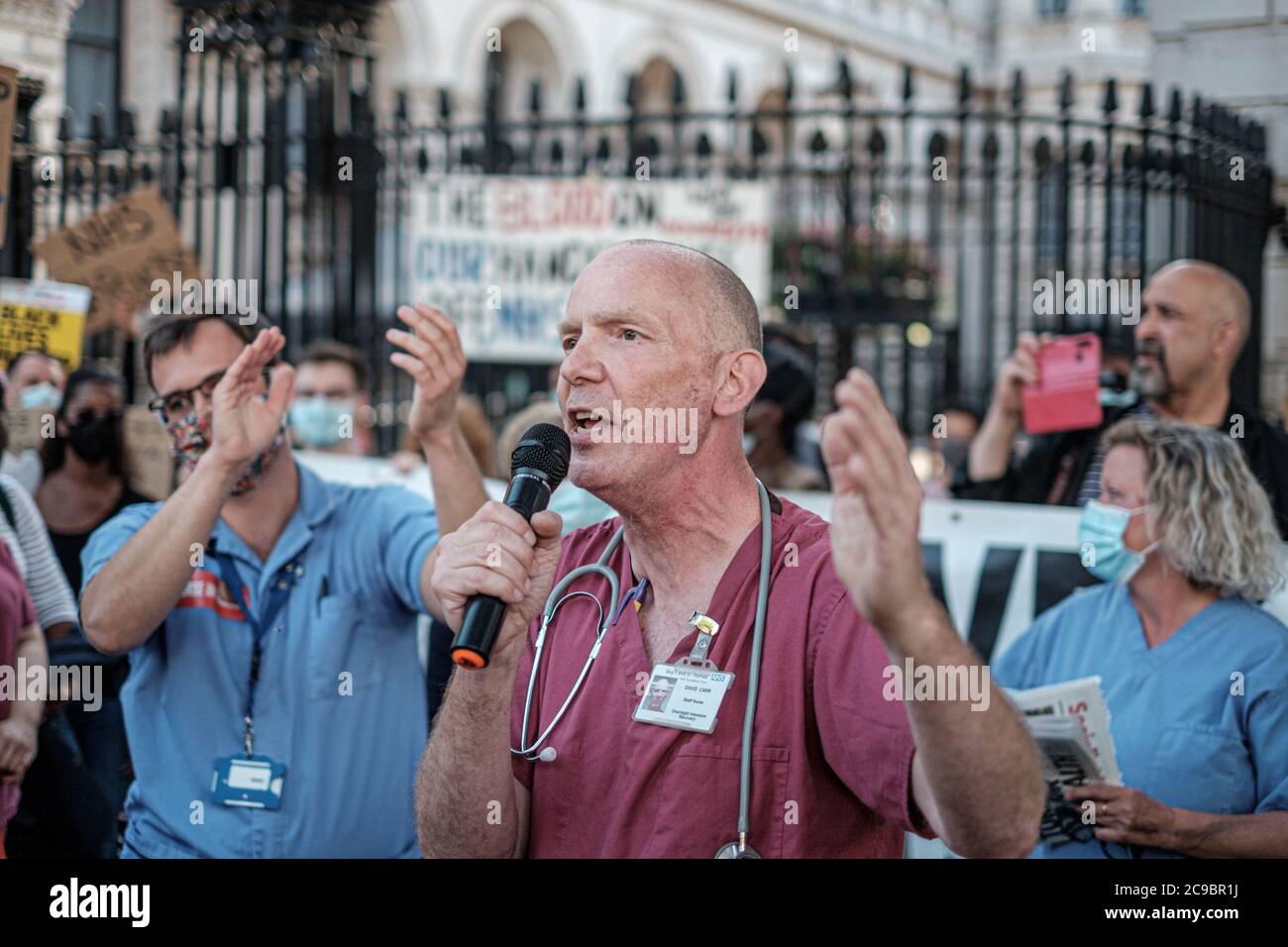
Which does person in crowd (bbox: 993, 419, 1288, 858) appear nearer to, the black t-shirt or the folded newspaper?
the folded newspaper

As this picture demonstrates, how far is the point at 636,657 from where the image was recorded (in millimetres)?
2418

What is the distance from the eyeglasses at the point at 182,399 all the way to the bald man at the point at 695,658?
1.14m

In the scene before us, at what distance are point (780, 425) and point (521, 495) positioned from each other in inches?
151

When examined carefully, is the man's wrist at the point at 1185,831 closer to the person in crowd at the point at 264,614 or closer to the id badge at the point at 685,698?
the id badge at the point at 685,698

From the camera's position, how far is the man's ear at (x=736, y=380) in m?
2.55

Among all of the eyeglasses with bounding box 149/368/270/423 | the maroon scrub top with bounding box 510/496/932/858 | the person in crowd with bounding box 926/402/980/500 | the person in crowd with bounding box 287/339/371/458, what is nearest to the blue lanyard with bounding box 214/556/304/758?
the eyeglasses with bounding box 149/368/270/423

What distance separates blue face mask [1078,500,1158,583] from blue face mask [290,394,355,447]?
3.25 m

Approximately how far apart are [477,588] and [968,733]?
74cm

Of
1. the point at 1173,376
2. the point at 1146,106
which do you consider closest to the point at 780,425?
the point at 1173,376

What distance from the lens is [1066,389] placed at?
5.23 m

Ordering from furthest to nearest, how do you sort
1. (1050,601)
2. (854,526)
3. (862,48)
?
(862,48), (1050,601), (854,526)

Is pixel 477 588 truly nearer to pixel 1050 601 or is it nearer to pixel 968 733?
pixel 968 733

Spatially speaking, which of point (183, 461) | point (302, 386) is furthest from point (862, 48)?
point (183, 461)

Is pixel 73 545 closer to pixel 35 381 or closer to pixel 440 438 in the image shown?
pixel 35 381
